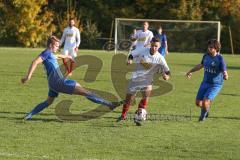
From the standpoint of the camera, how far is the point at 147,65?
1095 centimetres

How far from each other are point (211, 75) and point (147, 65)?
62.6 inches

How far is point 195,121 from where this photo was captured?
37.4 ft

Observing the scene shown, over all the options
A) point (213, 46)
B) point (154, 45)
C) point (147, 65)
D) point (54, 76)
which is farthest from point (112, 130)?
point (213, 46)

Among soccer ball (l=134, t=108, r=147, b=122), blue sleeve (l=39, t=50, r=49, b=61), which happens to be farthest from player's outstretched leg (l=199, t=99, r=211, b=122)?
blue sleeve (l=39, t=50, r=49, b=61)

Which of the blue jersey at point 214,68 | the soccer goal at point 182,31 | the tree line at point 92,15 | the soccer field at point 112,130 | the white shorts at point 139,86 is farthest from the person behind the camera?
the tree line at point 92,15

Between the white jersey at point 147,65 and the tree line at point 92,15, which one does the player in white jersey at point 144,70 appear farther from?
the tree line at point 92,15

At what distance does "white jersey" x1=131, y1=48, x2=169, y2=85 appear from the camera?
427 inches

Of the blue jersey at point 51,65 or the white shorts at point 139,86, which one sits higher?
the blue jersey at point 51,65

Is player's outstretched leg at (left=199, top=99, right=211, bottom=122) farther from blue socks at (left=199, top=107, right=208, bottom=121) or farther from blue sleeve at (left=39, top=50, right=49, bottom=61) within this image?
blue sleeve at (left=39, top=50, right=49, bottom=61)

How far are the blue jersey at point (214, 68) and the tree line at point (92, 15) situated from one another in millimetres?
37298

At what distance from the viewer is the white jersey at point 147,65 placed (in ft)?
35.6

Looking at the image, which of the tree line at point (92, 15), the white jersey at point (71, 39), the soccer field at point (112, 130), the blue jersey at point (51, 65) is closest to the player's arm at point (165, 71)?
the soccer field at point (112, 130)

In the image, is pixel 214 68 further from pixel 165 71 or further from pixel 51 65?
pixel 51 65

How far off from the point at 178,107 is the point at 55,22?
39203mm
